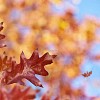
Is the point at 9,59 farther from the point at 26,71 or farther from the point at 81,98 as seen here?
the point at 81,98

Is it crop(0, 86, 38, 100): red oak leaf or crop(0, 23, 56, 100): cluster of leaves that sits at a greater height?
crop(0, 23, 56, 100): cluster of leaves

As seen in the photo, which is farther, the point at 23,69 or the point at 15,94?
the point at 23,69

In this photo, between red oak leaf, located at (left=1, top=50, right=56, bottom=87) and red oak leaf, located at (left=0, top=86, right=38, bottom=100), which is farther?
red oak leaf, located at (left=1, top=50, right=56, bottom=87)

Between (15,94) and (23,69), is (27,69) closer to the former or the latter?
(23,69)

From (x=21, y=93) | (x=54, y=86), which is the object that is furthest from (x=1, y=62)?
(x=54, y=86)

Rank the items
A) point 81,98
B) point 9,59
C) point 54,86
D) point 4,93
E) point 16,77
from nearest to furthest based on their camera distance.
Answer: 1. point 4,93
2. point 16,77
3. point 9,59
4. point 54,86
5. point 81,98

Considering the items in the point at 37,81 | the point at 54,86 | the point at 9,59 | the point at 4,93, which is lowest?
the point at 4,93

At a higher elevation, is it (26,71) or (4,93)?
(26,71)

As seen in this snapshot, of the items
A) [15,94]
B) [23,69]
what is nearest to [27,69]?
[23,69]
